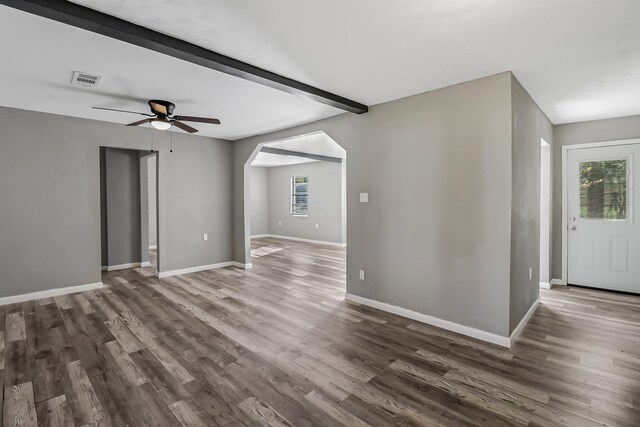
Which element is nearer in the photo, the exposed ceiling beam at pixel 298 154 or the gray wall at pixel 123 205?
the gray wall at pixel 123 205

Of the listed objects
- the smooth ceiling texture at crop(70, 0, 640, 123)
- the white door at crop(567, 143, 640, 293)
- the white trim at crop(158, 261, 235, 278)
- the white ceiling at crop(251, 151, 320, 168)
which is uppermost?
the white ceiling at crop(251, 151, 320, 168)

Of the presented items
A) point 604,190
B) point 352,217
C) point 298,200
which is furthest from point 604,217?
point 298,200

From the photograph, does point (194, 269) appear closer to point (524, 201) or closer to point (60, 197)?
point (60, 197)

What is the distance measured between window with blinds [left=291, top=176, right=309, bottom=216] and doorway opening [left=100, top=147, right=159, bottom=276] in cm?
484

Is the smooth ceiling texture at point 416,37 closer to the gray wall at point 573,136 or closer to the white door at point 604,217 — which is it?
the gray wall at point 573,136

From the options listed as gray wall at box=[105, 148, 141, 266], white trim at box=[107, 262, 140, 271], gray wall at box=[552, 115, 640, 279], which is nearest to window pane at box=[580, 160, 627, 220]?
gray wall at box=[552, 115, 640, 279]

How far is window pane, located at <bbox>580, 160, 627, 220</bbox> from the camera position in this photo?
433cm

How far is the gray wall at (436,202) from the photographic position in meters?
2.93

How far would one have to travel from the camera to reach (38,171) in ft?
13.9

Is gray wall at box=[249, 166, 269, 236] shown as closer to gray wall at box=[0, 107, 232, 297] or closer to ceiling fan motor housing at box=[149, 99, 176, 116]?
gray wall at box=[0, 107, 232, 297]

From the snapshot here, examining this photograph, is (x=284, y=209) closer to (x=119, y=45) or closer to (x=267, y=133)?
(x=267, y=133)

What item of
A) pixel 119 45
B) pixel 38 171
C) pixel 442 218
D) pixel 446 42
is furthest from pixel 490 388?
pixel 38 171

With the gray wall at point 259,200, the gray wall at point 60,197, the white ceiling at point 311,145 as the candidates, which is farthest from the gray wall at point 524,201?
the gray wall at point 259,200

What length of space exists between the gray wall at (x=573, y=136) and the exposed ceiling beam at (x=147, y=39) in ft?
13.1
